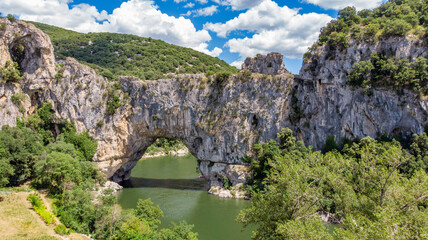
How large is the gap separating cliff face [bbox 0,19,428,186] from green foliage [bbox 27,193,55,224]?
1365 centimetres

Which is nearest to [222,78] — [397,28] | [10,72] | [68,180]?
[397,28]

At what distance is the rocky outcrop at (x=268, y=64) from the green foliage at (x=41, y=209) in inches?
1254

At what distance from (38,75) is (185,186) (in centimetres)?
2388

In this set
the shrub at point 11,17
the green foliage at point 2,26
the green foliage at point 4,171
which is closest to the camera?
the green foliage at point 4,171

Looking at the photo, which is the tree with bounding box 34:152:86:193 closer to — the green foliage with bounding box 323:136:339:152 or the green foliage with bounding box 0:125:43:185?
the green foliage with bounding box 0:125:43:185

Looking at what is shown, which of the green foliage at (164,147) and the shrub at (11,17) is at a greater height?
the shrub at (11,17)

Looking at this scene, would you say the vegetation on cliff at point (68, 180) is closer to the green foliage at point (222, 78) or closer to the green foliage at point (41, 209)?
the green foliage at point (41, 209)

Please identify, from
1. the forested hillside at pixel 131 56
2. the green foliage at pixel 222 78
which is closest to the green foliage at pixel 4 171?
the green foliage at pixel 222 78

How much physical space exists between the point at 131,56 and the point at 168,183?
5002cm

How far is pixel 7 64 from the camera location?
108 ft

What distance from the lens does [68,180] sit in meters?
23.4

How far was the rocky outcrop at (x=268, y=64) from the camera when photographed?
131ft

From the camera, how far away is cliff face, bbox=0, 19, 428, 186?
3238cm

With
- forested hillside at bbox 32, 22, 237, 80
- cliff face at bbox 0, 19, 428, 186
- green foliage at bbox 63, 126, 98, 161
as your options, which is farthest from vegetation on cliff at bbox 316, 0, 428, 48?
forested hillside at bbox 32, 22, 237, 80
